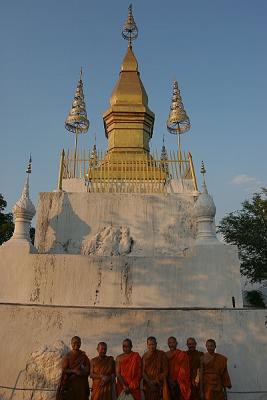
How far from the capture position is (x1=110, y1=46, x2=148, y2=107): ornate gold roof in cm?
1453

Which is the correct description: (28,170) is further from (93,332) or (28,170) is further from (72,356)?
(72,356)

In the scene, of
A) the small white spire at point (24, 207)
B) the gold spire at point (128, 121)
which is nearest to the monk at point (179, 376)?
the small white spire at point (24, 207)

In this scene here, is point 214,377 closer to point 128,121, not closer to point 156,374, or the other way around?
point 156,374

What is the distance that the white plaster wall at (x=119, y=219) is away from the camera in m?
9.55

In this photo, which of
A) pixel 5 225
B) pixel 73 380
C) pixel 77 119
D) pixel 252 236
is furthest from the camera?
pixel 5 225

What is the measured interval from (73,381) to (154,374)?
117 centimetres

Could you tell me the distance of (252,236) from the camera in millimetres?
13914

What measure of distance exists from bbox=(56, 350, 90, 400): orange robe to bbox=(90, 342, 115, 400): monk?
6.5 inches

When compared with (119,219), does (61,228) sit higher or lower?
lower

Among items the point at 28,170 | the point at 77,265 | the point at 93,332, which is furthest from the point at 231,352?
the point at 28,170

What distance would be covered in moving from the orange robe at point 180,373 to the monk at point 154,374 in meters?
0.16

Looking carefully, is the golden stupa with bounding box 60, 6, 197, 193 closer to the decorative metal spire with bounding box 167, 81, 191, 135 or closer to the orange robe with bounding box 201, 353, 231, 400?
the decorative metal spire with bounding box 167, 81, 191, 135

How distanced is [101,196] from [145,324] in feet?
13.7

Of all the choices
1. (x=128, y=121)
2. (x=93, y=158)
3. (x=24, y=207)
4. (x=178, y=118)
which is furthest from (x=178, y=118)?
(x=24, y=207)
